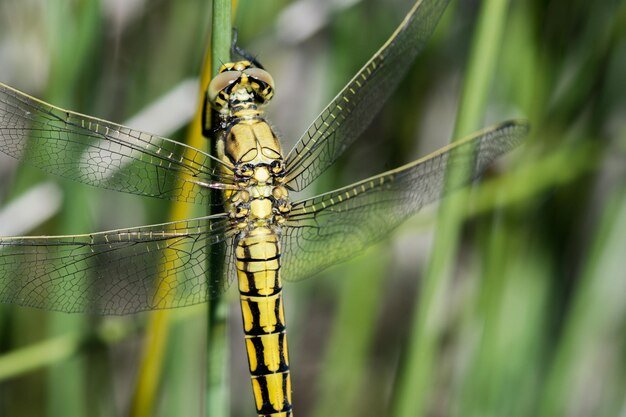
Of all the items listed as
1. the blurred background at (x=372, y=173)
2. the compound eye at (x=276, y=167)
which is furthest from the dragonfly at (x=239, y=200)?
the blurred background at (x=372, y=173)

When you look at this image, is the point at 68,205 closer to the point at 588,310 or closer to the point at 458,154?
the point at 458,154

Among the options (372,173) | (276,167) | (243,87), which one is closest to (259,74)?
(243,87)

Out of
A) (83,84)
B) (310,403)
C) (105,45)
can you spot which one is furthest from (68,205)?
(310,403)

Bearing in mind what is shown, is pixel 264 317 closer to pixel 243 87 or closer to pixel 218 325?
pixel 218 325

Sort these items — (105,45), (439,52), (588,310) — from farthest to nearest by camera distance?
(439,52) → (105,45) → (588,310)

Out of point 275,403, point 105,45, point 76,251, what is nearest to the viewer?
point 76,251

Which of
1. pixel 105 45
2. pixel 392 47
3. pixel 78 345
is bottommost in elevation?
pixel 78 345
